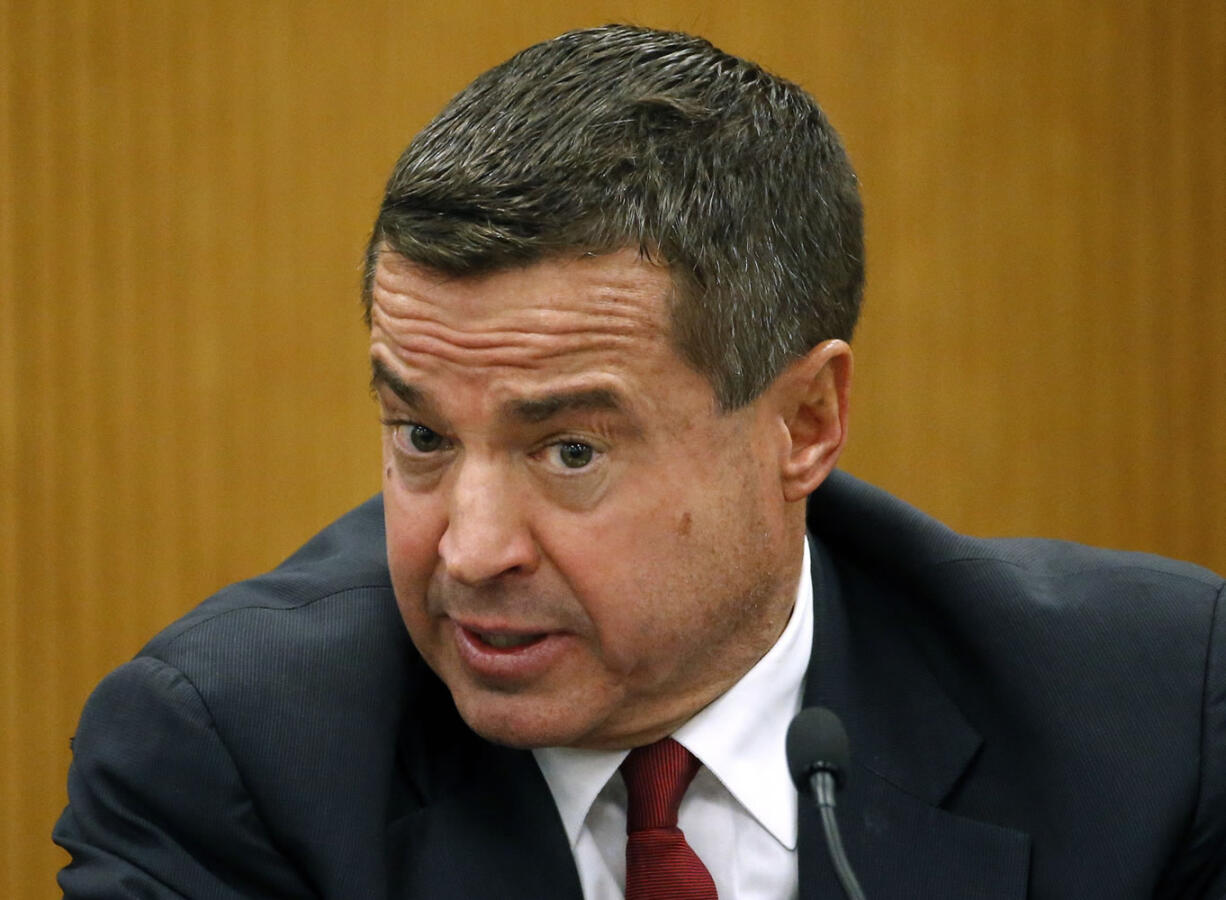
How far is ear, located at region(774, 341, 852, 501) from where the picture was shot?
1.58m

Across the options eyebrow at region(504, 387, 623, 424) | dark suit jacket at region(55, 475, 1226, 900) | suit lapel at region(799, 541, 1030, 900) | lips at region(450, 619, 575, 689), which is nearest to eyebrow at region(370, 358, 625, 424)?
eyebrow at region(504, 387, 623, 424)

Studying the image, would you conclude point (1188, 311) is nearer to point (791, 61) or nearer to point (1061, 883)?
point (791, 61)

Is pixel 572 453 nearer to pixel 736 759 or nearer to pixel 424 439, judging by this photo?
pixel 424 439

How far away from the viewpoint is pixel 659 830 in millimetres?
1549

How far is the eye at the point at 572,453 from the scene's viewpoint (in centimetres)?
141

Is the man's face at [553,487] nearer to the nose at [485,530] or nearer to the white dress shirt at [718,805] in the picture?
the nose at [485,530]

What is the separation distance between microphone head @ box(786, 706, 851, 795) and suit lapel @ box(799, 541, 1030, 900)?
1.06 feet

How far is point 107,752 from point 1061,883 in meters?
0.93

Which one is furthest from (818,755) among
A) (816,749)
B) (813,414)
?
(813,414)

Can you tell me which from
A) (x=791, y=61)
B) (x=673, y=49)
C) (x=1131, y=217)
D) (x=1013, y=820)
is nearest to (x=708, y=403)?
(x=673, y=49)

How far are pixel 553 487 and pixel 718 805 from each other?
16.8 inches

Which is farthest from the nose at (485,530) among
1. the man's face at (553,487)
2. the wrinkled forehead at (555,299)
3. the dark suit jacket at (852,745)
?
the dark suit jacket at (852,745)

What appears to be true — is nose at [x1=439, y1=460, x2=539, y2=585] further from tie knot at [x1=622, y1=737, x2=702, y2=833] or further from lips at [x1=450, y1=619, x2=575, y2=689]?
tie knot at [x1=622, y1=737, x2=702, y2=833]

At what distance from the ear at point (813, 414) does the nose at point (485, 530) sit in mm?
311
